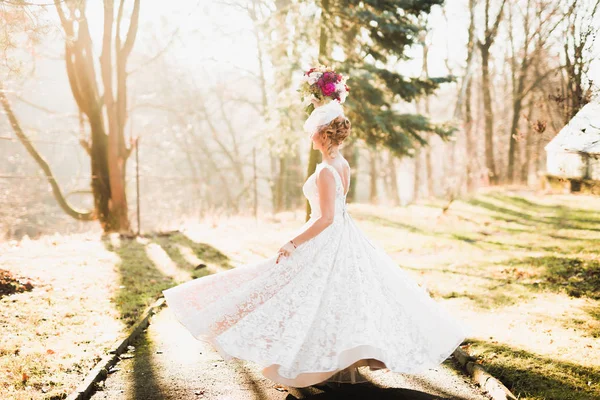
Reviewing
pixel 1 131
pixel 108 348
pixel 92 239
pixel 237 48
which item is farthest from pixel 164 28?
pixel 108 348

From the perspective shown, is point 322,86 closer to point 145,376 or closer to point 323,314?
point 323,314

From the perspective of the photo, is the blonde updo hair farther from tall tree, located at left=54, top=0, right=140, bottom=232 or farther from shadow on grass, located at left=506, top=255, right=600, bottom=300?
tall tree, located at left=54, top=0, right=140, bottom=232

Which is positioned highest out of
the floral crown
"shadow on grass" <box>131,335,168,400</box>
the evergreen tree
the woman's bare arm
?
the evergreen tree

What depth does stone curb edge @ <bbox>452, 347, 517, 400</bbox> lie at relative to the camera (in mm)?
4520

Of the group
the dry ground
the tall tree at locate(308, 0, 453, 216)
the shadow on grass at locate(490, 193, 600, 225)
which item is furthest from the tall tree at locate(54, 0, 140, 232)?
the shadow on grass at locate(490, 193, 600, 225)

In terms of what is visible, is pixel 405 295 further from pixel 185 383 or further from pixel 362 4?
pixel 362 4

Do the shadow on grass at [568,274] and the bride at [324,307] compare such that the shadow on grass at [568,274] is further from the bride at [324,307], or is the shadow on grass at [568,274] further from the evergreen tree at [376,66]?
the evergreen tree at [376,66]

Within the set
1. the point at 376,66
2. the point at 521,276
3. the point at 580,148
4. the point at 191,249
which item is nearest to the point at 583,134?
the point at 580,148

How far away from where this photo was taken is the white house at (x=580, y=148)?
621cm

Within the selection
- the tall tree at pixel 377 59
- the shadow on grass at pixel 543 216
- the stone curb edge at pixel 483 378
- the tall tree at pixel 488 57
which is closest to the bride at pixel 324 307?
the stone curb edge at pixel 483 378

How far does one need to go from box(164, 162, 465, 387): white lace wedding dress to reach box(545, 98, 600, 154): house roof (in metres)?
2.95

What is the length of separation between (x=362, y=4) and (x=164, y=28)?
17650 millimetres

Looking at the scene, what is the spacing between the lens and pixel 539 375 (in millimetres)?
4973

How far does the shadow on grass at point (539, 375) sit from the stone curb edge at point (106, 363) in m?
3.64
